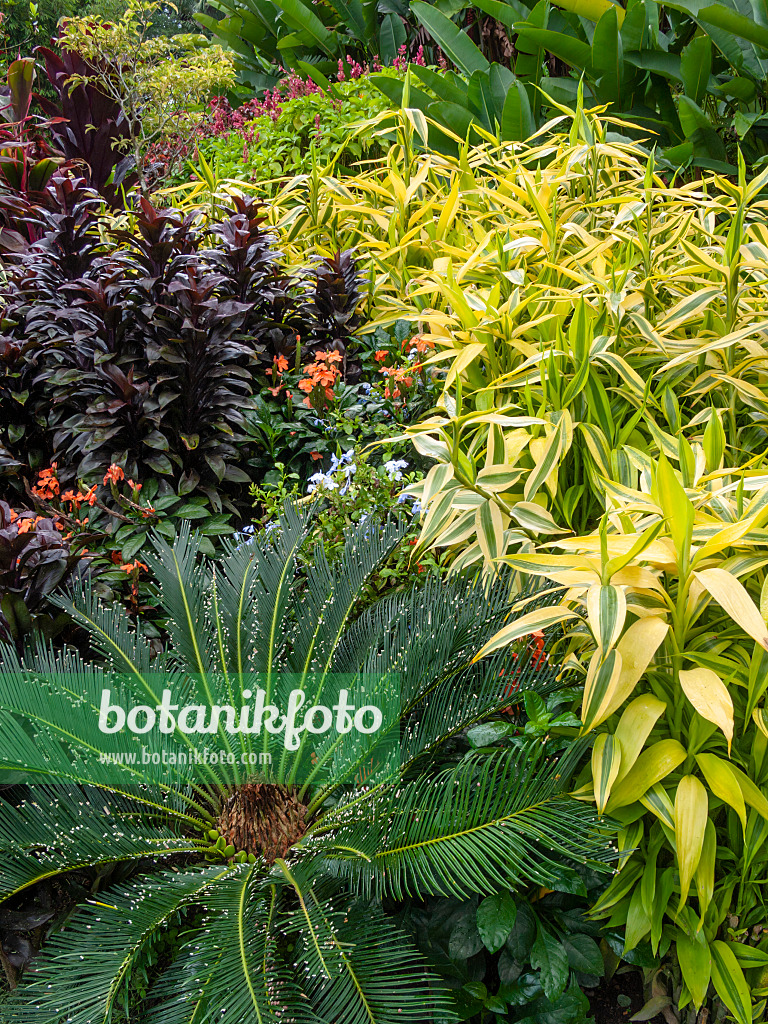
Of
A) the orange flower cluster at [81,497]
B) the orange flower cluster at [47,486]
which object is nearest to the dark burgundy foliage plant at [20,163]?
the orange flower cluster at [47,486]

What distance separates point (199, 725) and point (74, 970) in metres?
0.59

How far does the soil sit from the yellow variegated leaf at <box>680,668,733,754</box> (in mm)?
719

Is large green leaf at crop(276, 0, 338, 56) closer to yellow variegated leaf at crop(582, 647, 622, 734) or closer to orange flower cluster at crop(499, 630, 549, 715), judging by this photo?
orange flower cluster at crop(499, 630, 549, 715)

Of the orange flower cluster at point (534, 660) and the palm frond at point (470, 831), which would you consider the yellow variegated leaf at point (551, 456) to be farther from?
the palm frond at point (470, 831)

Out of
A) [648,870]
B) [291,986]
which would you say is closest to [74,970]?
[291,986]

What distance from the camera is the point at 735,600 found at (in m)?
1.30

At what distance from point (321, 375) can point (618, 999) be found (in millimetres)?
2076

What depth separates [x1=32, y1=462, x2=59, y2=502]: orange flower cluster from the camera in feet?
8.36

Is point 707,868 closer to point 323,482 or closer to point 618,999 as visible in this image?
point 618,999

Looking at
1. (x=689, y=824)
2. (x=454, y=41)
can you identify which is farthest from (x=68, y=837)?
(x=454, y=41)

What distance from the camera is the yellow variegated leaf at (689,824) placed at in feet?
4.32

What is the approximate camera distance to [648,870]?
1.48 m

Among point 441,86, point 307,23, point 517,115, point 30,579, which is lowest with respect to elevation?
point 30,579

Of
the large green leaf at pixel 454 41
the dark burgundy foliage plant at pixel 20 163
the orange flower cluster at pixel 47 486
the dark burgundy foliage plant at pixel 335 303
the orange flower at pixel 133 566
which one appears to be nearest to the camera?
the orange flower at pixel 133 566
